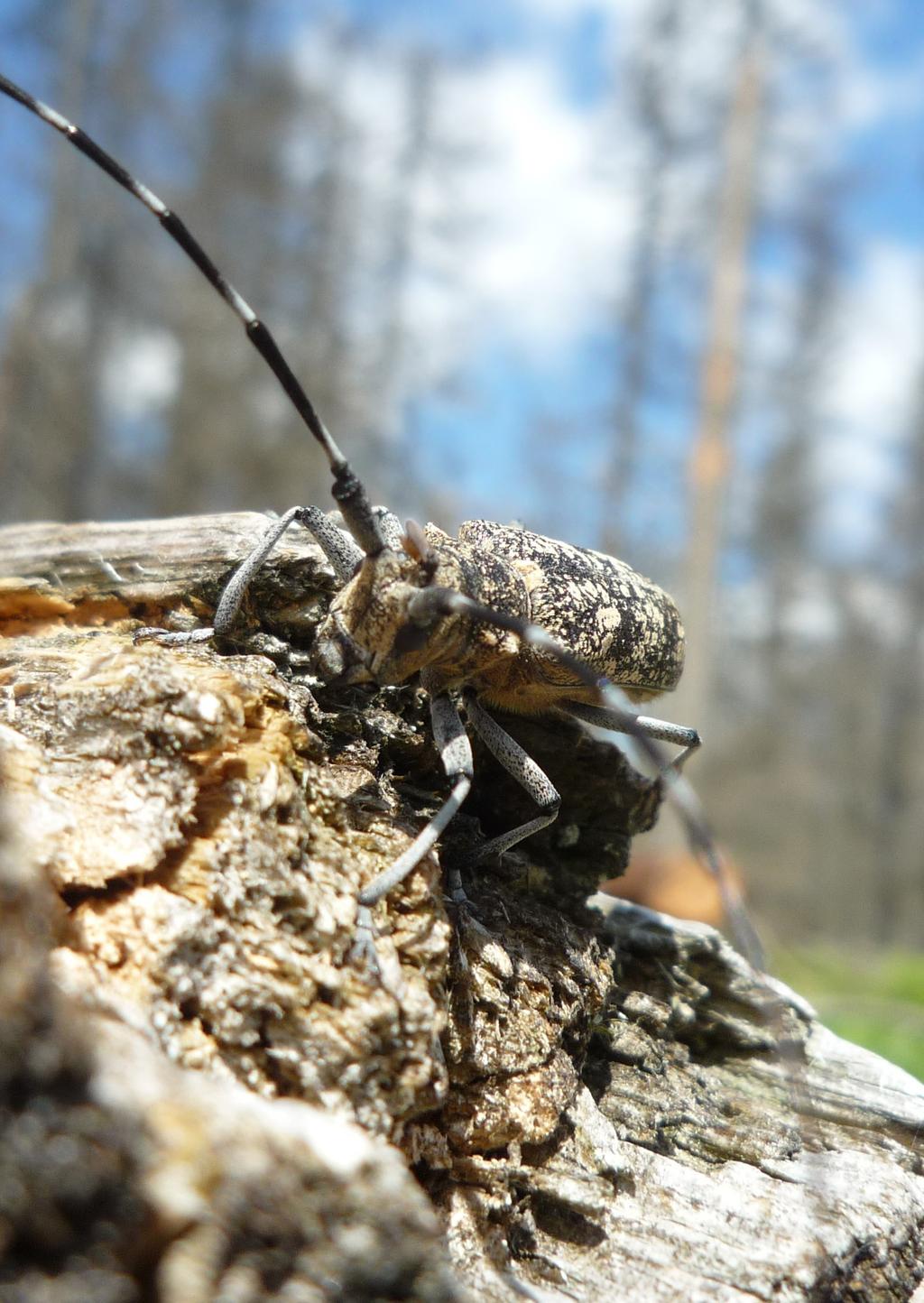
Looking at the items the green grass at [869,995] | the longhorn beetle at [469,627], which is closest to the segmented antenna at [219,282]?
the longhorn beetle at [469,627]

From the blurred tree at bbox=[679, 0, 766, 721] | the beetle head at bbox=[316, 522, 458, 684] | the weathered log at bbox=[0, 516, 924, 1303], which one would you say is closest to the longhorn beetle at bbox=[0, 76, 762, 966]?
the beetle head at bbox=[316, 522, 458, 684]

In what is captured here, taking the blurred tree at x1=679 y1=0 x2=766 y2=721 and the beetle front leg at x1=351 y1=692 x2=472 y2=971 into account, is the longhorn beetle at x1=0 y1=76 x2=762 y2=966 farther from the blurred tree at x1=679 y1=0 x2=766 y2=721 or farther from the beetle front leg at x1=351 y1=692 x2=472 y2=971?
the blurred tree at x1=679 y1=0 x2=766 y2=721

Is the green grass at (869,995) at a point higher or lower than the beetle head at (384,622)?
higher

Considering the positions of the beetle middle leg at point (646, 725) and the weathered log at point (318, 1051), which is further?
the beetle middle leg at point (646, 725)

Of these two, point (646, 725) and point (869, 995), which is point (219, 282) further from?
point (869, 995)

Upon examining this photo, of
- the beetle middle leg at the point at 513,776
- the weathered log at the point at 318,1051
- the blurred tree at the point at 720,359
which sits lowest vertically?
the weathered log at the point at 318,1051

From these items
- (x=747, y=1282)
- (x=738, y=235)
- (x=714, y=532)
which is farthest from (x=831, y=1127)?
(x=738, y=235)

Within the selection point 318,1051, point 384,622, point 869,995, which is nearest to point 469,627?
point 384,622

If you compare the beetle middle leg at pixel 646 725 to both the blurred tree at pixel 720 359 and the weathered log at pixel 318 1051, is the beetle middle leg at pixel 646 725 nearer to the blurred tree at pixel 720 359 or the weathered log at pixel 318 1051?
the weathered log at pixel 318 1051
